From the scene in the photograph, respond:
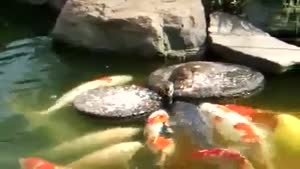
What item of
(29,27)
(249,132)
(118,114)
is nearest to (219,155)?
(249,132)

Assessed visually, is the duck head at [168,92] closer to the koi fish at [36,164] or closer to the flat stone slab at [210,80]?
the flat stone slab at [210,80]

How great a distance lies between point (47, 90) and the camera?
6.11 m

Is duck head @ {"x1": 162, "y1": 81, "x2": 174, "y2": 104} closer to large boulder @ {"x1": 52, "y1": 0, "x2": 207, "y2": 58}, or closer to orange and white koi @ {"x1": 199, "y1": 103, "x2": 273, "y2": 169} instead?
orange and white koi @ {"x1": 199, "y1": 103, "x2": 273, "y2": 169}

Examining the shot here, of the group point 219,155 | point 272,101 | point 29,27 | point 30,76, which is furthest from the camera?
point 29,27

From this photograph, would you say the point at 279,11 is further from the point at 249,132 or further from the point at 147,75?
the point at 249,132

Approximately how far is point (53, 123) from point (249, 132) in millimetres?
1452

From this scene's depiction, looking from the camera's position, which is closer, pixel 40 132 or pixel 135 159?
pixel 135 159

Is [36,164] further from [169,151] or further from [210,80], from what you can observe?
[210,80]

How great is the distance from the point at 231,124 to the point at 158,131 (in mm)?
525

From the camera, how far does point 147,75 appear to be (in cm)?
630

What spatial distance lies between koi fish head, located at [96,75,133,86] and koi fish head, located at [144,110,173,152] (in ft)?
2.24

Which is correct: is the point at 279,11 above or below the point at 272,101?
above

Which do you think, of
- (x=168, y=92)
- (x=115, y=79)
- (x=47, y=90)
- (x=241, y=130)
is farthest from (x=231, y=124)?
(x=47, y=90)

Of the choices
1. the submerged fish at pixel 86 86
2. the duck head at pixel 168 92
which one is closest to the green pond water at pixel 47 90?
the submerged fish at pixel 86 86
